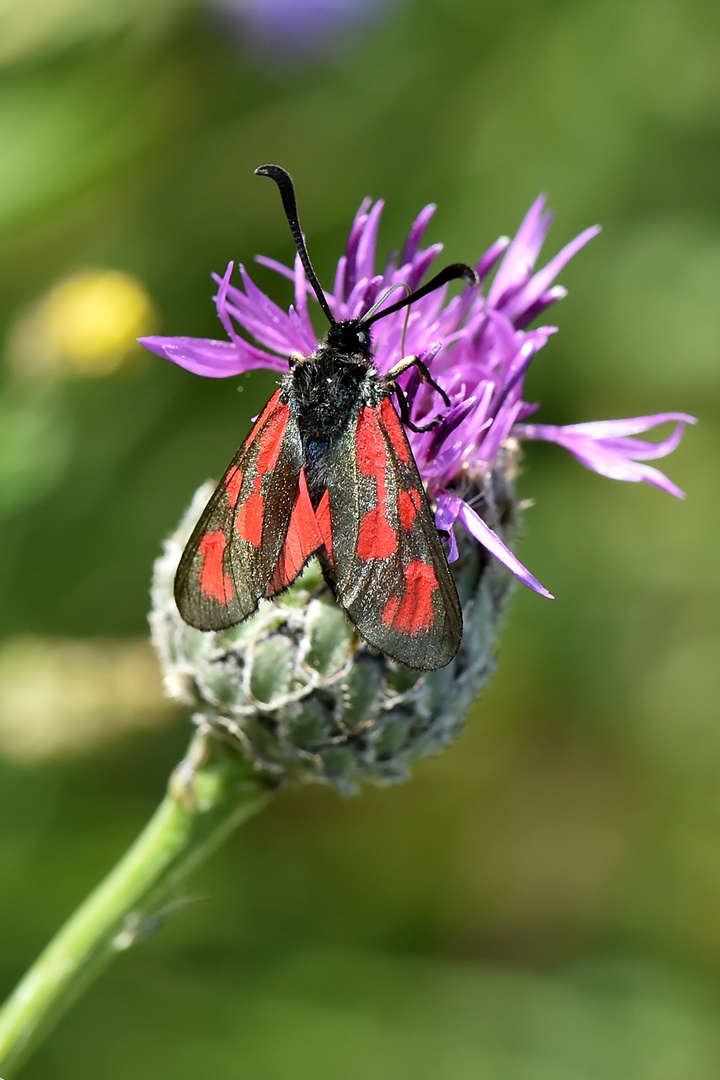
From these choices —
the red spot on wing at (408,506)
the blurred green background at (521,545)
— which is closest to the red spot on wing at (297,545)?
the red spot on wing at (408,506)

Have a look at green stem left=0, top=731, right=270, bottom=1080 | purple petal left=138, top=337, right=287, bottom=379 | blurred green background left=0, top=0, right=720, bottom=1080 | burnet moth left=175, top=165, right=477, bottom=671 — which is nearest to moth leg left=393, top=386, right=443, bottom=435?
burnet moth left=175, top=165, right=477, bottom=671

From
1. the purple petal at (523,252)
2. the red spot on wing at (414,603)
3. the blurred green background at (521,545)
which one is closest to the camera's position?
the red spot on wing at (414,603)

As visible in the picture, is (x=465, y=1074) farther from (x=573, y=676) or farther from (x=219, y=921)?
(x=573, y=676)

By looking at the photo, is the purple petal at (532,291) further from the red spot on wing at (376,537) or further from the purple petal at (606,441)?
the red spot on wing at (376,537)

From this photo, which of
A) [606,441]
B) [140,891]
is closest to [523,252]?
[606,441]

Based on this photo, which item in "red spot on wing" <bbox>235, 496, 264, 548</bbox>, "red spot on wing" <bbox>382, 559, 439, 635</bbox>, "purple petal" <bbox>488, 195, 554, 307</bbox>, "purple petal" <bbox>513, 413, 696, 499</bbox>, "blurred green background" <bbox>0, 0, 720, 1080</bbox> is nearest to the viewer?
"red spot on wing" <bbox>382, 559, 439, 635</bbox>

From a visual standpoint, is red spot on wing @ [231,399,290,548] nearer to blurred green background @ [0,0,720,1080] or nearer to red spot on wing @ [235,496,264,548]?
red spot on wing @ [235,496,264,548]
